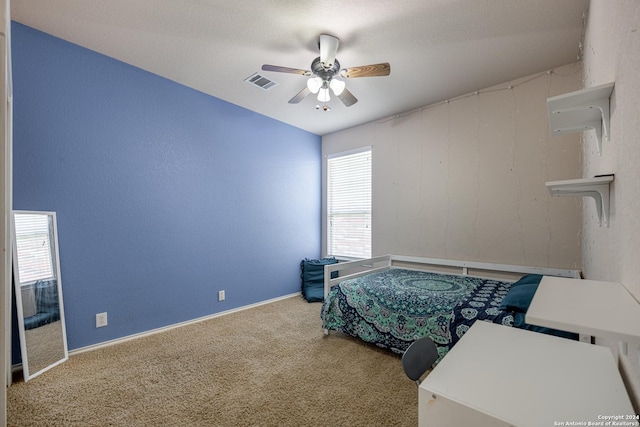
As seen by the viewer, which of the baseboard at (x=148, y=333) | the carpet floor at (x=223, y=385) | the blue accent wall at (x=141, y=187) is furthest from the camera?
the baseboard at (x=148, y=333)

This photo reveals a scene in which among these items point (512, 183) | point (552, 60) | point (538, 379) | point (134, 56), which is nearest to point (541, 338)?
point (538, 379)

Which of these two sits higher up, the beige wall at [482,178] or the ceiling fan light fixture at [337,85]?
the ceiling fan light fixture at [337,85]

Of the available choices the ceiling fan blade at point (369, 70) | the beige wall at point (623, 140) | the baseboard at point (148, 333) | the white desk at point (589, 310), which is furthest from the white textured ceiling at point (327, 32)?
the baseboard at point (148, 333)

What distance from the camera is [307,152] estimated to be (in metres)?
4.26

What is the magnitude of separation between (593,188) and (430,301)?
4.38ft

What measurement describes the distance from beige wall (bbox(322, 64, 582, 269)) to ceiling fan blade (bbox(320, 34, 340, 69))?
1678mm

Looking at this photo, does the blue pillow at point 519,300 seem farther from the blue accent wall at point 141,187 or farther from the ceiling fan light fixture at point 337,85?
the blue accent wall at point 141,187

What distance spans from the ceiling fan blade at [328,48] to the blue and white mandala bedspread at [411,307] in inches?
78.3

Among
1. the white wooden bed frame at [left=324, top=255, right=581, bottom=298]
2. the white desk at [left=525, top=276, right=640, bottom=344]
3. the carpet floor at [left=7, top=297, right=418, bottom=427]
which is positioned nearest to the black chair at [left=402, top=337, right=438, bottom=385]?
the white desk at [left=525, top=276, right=640, bottom=344]

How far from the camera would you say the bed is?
74.5 inches

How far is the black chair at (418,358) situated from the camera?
3.54 feet

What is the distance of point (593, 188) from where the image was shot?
3.61ft

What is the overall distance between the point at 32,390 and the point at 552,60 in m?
4.72

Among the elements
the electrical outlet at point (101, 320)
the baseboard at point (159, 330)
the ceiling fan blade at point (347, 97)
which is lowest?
the baseboard at point (159, 330)
